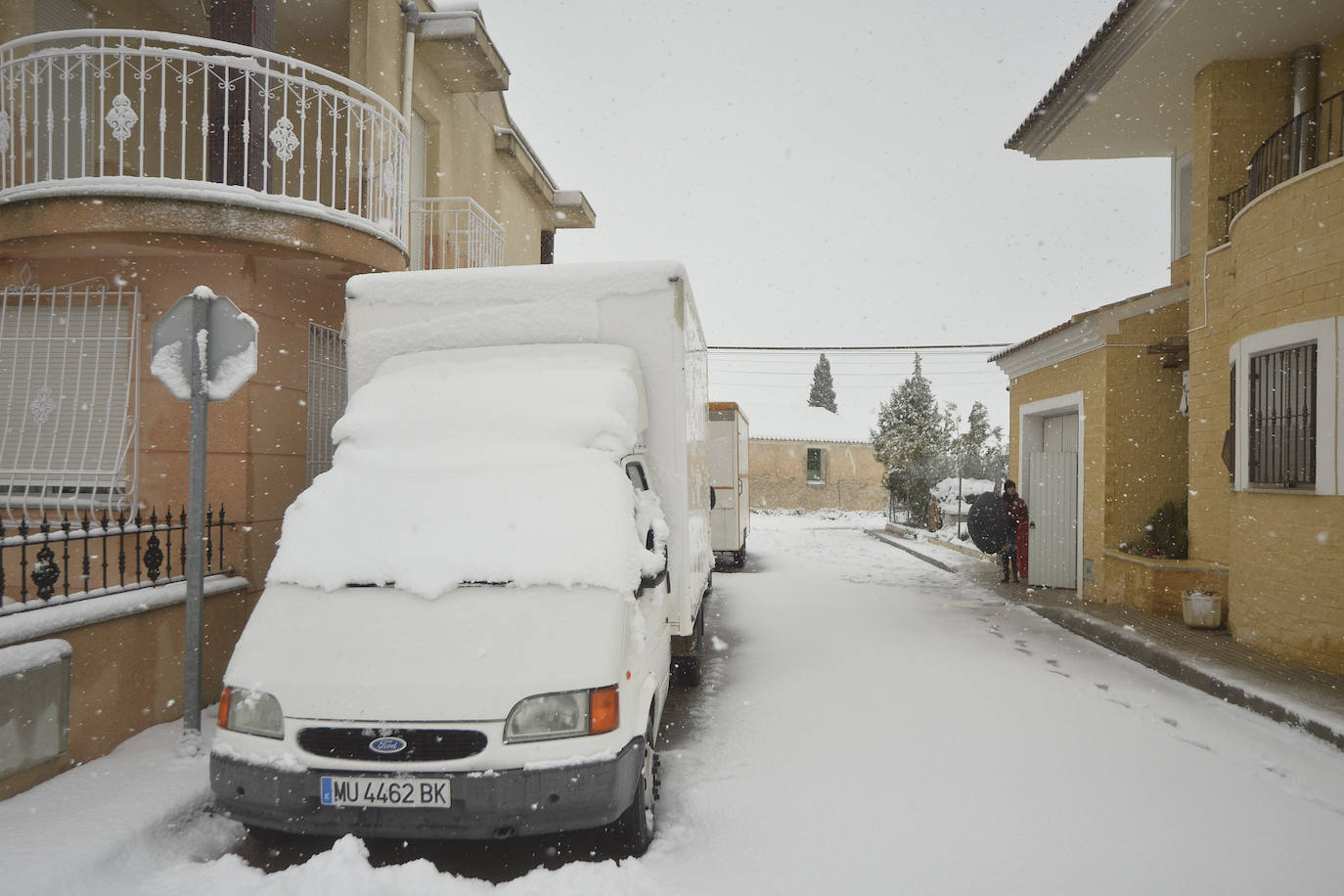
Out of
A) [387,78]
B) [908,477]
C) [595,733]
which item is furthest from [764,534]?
[595,733]

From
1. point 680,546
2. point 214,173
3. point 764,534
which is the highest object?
point 214,173

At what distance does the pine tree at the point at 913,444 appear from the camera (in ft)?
82.6

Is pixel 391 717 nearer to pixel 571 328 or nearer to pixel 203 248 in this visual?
pixel 571 328

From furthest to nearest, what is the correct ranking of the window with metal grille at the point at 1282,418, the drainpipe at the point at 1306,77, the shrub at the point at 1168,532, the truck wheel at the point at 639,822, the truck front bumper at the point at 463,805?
the shrub at the point at 1168,532 < the drainpipe at the point at 1306,77 < the window with metal grille at the point at 1282,418 < the truck wheel at the point at 639,822 < the truck front bumper at the point at 463,805

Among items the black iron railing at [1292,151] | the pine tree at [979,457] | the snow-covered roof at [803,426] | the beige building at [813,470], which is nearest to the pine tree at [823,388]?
the snow-covered roof at [803,426]

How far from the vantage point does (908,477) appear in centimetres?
2545

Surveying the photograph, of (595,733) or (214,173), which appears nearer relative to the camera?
(595,733)

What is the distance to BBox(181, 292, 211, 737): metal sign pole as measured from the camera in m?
4.77

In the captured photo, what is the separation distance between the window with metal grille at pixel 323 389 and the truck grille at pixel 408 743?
4814mm

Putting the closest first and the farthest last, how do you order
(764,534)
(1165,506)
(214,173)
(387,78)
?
(214,173), (387,78), (1165,506), (764,534)

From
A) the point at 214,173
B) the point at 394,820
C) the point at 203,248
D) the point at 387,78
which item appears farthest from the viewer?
the point at 387,78

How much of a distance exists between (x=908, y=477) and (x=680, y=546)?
2193cm

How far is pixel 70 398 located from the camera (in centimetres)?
651

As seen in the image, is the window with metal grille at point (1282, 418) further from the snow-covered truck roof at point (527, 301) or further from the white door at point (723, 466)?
the white door at point (723, 466)
